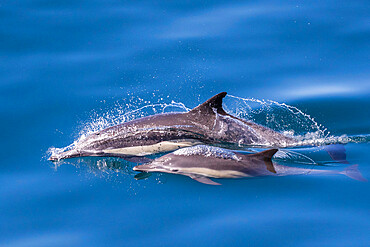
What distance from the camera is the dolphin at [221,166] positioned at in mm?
6328

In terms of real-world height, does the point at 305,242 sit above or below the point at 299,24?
below

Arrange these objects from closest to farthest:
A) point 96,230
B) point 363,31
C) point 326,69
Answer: point 96,230 → point 326,69 → point 363,31

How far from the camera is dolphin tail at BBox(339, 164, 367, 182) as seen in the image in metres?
6.25

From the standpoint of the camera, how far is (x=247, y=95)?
29.4 feet

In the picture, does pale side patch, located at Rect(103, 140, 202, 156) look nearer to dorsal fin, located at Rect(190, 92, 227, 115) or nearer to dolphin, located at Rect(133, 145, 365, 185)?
dorsal fin, located at Rect(190, 92, 227, 115)

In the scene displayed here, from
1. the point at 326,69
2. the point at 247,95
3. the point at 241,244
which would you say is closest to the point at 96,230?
the point at 241,244

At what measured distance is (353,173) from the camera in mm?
6371

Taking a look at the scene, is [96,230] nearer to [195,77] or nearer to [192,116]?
[192,116]

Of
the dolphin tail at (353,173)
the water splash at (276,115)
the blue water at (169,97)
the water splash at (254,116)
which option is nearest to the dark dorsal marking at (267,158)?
the blue water at (169,97)

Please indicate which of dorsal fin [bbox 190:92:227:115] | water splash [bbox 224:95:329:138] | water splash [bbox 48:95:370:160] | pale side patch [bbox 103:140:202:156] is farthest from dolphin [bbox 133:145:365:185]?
water splash [bbox 224:95:329:138]

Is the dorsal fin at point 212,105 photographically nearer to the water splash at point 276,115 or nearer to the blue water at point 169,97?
the water splash at point 276,115

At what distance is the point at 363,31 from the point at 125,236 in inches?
308

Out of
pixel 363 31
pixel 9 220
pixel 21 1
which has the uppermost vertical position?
pixel 21 1

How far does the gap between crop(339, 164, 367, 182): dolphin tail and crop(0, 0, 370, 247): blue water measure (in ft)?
0.34
